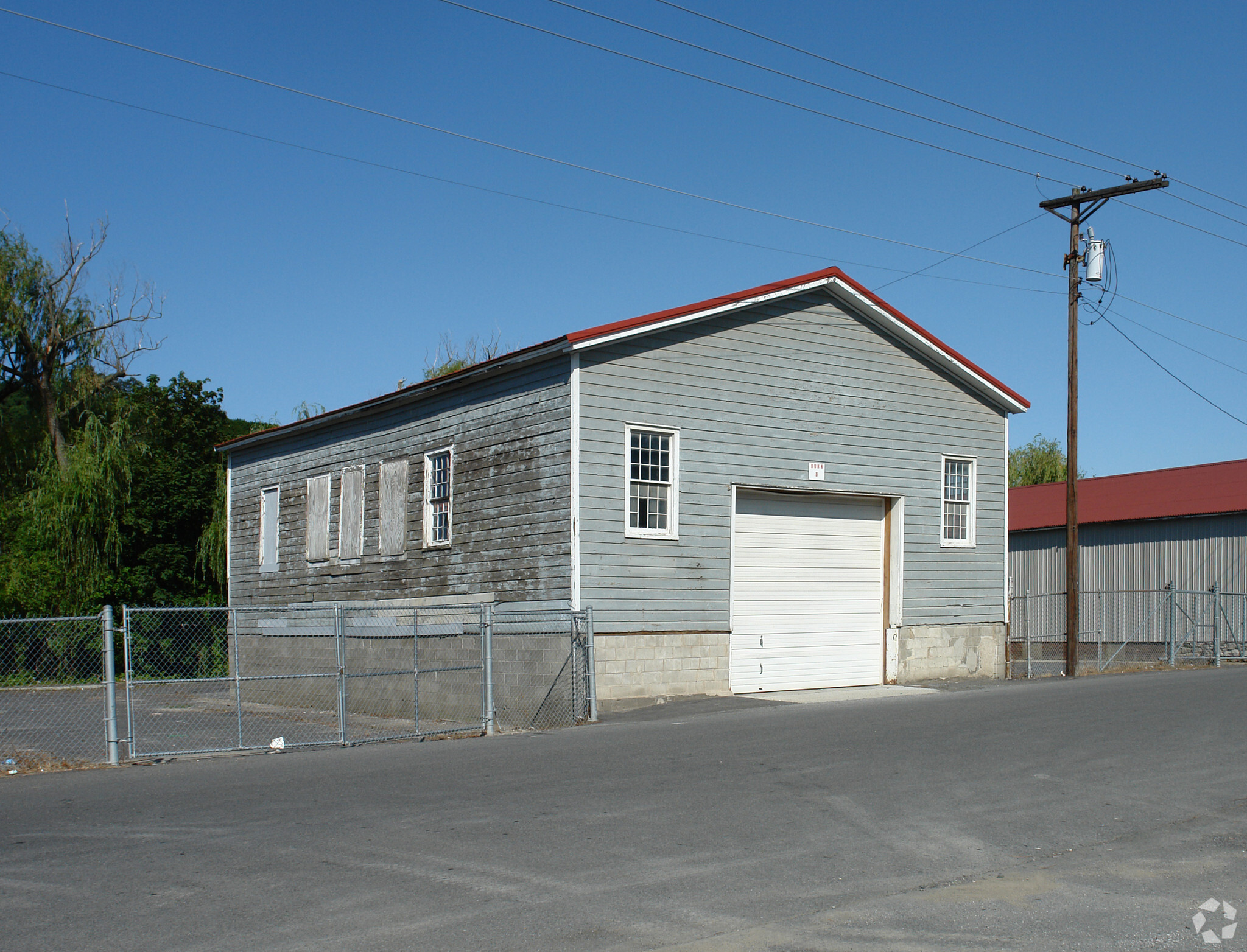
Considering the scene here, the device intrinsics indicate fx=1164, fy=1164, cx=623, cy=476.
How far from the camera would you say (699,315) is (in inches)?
738

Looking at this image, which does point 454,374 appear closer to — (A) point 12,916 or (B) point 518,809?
(B) point 518,809

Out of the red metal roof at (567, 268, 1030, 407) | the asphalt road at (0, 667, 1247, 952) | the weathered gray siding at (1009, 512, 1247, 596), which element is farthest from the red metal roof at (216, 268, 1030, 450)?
the weathered gray siding at (1009, 512, 1247, 596)

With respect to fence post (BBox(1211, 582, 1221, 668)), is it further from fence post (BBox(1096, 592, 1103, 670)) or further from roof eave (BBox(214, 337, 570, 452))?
roof eave (BBox(214, 337, 570, 452))

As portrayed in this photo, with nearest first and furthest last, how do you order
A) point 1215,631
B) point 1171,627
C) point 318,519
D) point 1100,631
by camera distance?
point 318,519 < point 1171,627 < point 1215,631 < point 1100,631

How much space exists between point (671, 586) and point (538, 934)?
1256cm

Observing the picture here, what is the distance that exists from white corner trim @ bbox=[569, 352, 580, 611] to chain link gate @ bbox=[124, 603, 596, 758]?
1.33ft

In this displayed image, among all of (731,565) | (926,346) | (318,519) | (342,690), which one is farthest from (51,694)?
(926,346)

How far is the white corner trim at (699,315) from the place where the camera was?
57.4 feet

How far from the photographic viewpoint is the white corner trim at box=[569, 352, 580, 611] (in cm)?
1725

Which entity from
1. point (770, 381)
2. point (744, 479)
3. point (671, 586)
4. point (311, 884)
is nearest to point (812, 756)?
point (311, 884)

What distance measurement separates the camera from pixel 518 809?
8.99 m

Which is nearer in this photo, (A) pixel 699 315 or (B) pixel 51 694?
(A) pixel 699 315

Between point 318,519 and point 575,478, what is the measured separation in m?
9.05

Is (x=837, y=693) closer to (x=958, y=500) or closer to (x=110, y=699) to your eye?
(x=958, y=500)
